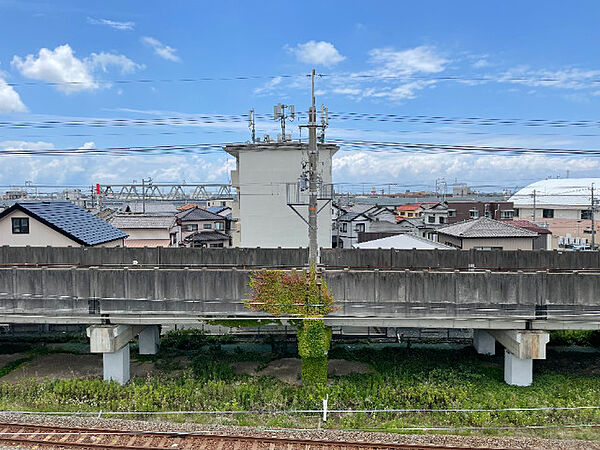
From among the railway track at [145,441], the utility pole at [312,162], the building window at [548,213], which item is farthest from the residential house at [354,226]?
the railway track at [145,441]

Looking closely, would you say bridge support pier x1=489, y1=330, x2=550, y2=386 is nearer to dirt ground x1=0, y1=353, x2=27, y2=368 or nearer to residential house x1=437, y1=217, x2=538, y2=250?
residential house x1=437, y1=217, x2=538, y2=250

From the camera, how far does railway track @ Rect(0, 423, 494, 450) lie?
1113cm

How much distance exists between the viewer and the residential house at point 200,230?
1740 inches

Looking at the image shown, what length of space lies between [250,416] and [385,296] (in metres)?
5.79

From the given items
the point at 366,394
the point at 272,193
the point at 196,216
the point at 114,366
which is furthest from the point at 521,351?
the point at 196,216

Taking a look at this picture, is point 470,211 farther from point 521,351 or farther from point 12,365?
point 12,365

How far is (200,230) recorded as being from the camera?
47688mm

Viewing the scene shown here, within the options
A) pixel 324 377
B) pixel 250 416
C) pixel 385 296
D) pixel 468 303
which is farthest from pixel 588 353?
pixel 250 416

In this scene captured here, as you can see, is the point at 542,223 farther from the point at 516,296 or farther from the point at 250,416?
the point at 250,416

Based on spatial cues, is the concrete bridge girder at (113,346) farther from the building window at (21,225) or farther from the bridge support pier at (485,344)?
the bridge support pier at (485,344)

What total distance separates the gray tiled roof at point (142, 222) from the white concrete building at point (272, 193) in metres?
10.6

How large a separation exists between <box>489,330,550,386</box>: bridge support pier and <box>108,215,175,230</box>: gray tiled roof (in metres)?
27.4

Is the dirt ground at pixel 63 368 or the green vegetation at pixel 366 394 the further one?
the dirt ground at pixel 63 368

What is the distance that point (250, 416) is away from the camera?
13062 mm
